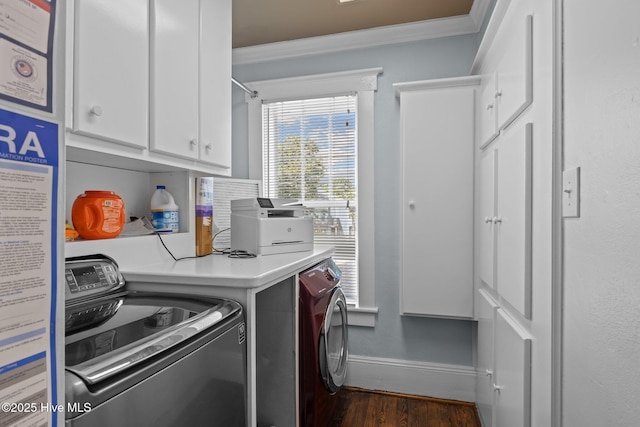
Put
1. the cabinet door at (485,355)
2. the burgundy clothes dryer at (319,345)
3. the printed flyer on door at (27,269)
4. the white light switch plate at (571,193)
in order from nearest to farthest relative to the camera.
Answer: the printed flyer on door at (27,269) < the white light switch plate at (571,193) < the burgundy clothes dryer at (319,345) < the cabinet door at (485,355)

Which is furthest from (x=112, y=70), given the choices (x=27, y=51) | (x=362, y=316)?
(x=362, y=316)

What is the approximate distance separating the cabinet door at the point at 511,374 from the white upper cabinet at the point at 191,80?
1519 mm

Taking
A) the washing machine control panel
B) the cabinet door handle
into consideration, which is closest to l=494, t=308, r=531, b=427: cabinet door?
the washing machine control panel

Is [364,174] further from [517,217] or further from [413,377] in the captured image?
[413,377]

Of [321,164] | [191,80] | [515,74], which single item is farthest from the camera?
[321,164]

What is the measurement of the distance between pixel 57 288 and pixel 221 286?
845 millimetres

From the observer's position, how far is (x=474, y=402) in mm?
2295

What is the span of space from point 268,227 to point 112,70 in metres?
1.01

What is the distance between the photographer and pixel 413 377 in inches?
95.9

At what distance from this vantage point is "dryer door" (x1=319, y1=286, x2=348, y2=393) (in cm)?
172

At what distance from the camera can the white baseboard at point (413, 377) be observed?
92.3 inches

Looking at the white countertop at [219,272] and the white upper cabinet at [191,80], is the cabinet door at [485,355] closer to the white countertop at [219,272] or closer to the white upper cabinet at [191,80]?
the white countertop at [219,272]

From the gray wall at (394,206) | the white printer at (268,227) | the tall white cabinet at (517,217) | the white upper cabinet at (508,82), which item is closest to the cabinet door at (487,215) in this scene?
the tall white cabinet at (517,217)

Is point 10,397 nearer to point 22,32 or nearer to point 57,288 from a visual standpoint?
point 57,288
